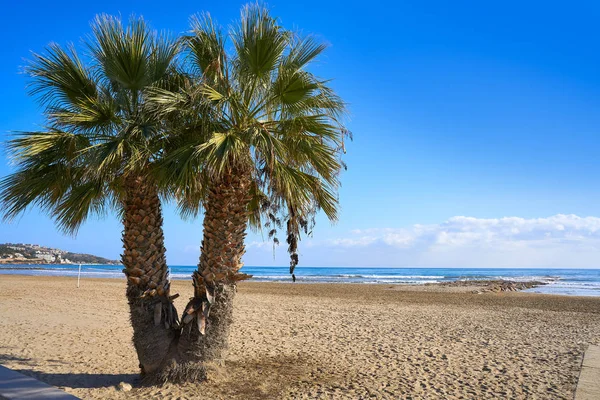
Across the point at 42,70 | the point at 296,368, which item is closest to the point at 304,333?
the point at 296,368

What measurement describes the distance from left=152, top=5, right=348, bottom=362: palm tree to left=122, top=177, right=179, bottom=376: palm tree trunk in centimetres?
33

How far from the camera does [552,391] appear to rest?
21.2 ft

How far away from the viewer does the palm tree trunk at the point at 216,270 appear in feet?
20.7

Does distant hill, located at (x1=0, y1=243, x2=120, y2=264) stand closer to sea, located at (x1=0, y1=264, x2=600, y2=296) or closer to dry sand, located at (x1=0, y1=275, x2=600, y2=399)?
A: sea, located at (x1=0, y1=264, x2=600, y2=296)

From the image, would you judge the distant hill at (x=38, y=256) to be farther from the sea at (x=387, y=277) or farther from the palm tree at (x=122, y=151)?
the palm tree at (x=122, y=151)

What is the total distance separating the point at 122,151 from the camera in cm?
609

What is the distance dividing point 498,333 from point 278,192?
26.9ft

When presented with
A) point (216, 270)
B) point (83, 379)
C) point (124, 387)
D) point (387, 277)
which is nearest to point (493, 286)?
point (387, 277)

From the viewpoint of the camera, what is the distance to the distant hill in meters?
109

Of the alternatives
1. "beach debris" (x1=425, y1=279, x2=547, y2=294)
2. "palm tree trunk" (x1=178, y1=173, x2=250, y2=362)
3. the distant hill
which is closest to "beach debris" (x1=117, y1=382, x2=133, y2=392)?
"palm tree trunk" (x1=178, y1=173, x2=250, y2=362)

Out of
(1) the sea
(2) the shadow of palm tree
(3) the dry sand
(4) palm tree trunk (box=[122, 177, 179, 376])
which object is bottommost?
(1) the sea

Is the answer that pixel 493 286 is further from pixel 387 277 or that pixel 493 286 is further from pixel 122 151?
pixel 122 151

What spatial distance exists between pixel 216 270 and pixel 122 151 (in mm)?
1988

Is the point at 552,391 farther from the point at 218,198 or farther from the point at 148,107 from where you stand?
the point at 148,107
